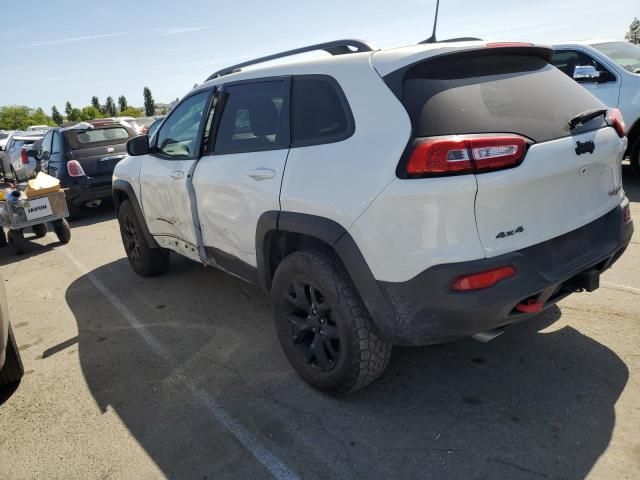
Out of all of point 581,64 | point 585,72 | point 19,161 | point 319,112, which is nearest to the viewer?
point 319,112

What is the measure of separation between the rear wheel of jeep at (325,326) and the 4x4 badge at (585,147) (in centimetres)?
127

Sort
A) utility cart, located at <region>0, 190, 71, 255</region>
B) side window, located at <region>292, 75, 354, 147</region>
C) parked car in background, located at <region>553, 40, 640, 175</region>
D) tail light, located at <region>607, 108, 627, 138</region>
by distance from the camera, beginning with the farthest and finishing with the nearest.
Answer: parked car in background, located at <region>553, 40, 640, 175</region> → utility cart, located at <region>0, 190, 71, 255</region> → tail light, located at <region>607, 108, 627, 138</region> → side window, located at <region>292, 75, 354, 147</region>

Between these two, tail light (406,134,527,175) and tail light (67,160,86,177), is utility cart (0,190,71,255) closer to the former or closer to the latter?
tail light (67,160,86,177)

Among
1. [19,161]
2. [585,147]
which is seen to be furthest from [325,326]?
[19,161]

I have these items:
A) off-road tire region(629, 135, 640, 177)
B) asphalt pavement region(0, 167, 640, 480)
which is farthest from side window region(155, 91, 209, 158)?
off-road tire region(629, 135, 640, 177)

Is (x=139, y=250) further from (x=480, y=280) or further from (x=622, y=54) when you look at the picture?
(x=622, y=54)

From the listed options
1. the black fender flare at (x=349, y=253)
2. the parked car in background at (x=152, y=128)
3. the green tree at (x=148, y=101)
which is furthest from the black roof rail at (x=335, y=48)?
the green tree at (x=148, y=101)

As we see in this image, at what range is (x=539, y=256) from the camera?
2307mm

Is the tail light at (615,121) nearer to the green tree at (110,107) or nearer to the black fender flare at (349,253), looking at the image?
the black fender flare at (349,253)

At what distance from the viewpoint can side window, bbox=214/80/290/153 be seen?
302 cm

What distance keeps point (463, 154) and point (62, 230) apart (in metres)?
6.69

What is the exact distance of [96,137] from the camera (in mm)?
9258

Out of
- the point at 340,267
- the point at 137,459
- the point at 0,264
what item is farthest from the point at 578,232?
the point at 0,264

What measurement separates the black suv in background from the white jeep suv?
6.48 metres
